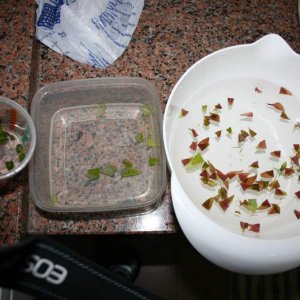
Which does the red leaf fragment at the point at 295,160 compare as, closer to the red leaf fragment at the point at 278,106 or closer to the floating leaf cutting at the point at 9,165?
the red leaf fragment at the point at 278,106

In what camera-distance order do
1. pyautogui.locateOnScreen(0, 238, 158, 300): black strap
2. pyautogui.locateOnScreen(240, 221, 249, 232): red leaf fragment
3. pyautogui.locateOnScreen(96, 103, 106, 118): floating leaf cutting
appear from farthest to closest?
pyautogui.locateOnScreen(96, 103, 106, 118): floating leaf cutting
pyautogui.locateOnScreen(240, 221, 249, 232): red leaf fragment
pyautogui.locateOnScreen(0, 238, 158, 300): black strap

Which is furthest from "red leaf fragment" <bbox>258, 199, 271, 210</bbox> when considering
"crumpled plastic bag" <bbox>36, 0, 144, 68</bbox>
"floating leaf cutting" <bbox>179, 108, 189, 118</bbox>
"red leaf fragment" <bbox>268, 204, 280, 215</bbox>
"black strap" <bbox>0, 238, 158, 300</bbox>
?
"crumpled plastic bag" <bbox>36, 0, 144, 68</bbox>

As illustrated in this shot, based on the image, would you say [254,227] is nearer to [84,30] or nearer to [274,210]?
[274,210]

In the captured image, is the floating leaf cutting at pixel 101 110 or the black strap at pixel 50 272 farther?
the floating leaf cutting at pixel 101 110

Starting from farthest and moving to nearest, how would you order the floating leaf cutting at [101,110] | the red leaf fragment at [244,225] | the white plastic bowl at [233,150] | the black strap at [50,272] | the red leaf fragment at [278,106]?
the floating leaf cutting at [101,110] < the red leaf fragment at [278,106] < the red leaf fragment at [244,225] < the white plastic bowl at [233,150] < the black strap at [50,272]

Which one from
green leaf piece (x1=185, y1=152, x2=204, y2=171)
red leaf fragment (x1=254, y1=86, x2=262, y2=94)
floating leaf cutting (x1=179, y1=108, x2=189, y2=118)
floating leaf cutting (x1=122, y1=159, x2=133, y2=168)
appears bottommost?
floating leaf cutting (x1=122, y1=159, x2=133, y2=168)

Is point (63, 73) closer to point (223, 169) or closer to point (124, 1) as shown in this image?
point (124, 1)

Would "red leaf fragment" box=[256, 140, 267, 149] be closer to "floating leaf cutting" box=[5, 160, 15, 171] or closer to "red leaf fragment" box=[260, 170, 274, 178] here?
"red leaf fragment" box=[260, 170, 274, 178]

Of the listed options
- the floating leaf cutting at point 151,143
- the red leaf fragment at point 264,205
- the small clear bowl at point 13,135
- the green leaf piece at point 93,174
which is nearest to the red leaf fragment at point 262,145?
the red leaf fragment at point 264,205
